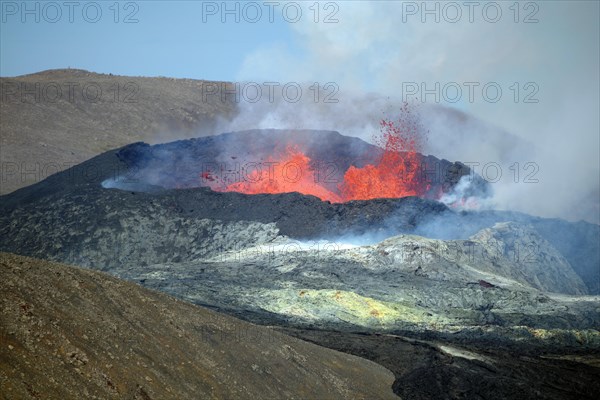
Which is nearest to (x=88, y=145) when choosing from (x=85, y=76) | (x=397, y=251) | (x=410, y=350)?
(x=85, y=76)

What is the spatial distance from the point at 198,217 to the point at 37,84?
38437 millimetres

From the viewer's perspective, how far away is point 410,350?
21.0 metres

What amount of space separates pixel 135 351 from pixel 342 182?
33.3 m

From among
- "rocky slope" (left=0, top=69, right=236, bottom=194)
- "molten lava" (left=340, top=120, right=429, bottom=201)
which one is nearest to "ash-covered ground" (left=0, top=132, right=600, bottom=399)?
"molten lava" (left=340, top=120, right=429, bottom=201)

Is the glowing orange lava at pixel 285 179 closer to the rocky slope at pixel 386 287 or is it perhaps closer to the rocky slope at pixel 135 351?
the rocky slope at pixel 386 287

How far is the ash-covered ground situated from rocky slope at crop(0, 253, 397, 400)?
2503 millimetres

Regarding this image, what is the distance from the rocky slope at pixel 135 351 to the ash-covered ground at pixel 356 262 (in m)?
2.50

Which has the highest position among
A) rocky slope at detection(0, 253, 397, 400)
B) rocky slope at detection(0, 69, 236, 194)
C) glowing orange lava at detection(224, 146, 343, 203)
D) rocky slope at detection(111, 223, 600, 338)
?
rocky slope at detection(0, 69, 236, 194)

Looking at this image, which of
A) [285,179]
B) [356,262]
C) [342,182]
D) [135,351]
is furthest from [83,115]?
[135,351]

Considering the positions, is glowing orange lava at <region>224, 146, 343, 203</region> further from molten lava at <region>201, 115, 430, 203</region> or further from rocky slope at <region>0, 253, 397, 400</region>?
rocky slope at <region>0, 253, 397, 400</region>

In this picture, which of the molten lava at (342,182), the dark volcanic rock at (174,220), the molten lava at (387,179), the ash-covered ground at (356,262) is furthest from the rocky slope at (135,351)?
the molten lava at (387,179)

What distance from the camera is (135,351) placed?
45.2 ft

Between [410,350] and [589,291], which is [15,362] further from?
[589,291]

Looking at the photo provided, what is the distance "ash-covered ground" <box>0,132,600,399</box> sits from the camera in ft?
70.3
